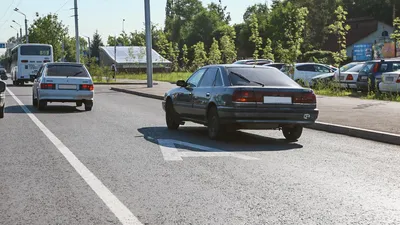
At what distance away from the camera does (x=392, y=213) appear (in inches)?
214

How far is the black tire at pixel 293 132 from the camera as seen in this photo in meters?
11.4

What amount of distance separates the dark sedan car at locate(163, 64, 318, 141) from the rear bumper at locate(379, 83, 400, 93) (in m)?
11.7

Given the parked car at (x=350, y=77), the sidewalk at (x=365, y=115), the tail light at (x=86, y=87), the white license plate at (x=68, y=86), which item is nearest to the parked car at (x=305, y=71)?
the parked car at (x=350, y=77)

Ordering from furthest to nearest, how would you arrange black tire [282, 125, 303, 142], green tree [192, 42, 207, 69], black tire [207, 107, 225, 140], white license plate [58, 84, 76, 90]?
1. green tree [192, 42, 207, 69]
2. white license plate [58, 84, 76, 90]
3. black tire [282, 125, 303, 142]
4. black tire [207, 107, 225, 140]

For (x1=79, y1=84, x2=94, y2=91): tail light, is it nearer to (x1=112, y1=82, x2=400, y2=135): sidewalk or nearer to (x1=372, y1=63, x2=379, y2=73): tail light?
(x1=112, y1=82, x2=400, y2=135): sidewalk

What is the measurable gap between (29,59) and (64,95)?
26223 millimetres

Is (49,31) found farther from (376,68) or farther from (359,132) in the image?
(359,132)

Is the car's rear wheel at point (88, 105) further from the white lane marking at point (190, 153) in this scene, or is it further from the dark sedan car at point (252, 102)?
the white lane marking at point (190, 153)

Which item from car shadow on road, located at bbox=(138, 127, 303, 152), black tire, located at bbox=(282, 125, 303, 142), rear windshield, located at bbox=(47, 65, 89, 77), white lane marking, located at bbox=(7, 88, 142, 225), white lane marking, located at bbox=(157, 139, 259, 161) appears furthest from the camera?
rear windshield, located at bbox=(47, 65, 89, 77)

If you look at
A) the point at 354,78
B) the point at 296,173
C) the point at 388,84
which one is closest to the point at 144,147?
the point at 296,173

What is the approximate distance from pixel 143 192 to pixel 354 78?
20.9 meters

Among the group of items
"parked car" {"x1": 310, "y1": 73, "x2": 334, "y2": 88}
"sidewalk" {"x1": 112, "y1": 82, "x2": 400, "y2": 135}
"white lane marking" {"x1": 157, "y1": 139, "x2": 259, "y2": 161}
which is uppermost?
"parked car" {"x1": 310, "y1": 73, "x2": 334, "y2": 88}

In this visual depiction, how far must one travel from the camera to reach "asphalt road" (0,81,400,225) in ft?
17.8

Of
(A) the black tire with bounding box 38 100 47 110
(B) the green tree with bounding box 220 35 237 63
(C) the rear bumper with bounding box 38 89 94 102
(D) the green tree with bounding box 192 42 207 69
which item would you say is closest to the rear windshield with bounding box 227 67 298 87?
(C) the rear bumper with bounding box 38 89 94 102
